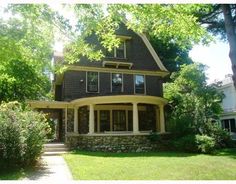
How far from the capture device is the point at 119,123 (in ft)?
71.4

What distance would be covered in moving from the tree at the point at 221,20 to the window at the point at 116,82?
769 centimetres

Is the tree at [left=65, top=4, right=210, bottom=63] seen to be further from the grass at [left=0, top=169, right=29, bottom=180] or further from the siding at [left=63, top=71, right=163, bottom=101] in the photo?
the siding at [left=63, top=71, right=163, bottom=101]

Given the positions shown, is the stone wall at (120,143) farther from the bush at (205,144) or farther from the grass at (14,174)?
the grass at (14,174)

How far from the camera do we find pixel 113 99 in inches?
725

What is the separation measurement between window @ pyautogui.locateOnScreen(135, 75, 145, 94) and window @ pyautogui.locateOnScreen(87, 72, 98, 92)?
10.0 ft

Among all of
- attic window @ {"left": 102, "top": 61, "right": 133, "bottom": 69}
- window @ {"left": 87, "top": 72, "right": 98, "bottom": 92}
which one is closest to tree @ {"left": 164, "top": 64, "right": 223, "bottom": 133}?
attic window @ {"left": 102, "top": 61, "right": 133, "bottom": 69}

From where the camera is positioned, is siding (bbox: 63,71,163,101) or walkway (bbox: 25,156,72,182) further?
siding (bbox: 63,71,163,101)

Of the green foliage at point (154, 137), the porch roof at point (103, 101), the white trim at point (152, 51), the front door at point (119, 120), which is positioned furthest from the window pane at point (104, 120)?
the white trim at point (152, 51)

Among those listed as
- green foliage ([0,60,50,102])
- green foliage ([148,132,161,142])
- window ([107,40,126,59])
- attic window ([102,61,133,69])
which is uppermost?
window ([107,40,126,59])

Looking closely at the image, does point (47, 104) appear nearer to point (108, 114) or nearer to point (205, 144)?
point (108, 114)

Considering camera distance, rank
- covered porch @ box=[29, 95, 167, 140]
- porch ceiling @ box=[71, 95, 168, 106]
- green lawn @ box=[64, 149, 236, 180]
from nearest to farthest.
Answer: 1. green lawn @ box=[64, 149, 236, 180]
2. porch ceiling @ box=[71, 95, 168, 106]
3. covered porch @ box=[29, 95, 167, 140]

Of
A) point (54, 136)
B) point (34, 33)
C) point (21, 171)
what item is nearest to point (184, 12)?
point (34, 33)

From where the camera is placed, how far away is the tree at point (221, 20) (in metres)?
11.7

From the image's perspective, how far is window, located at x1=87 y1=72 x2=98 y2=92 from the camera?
21375mm
